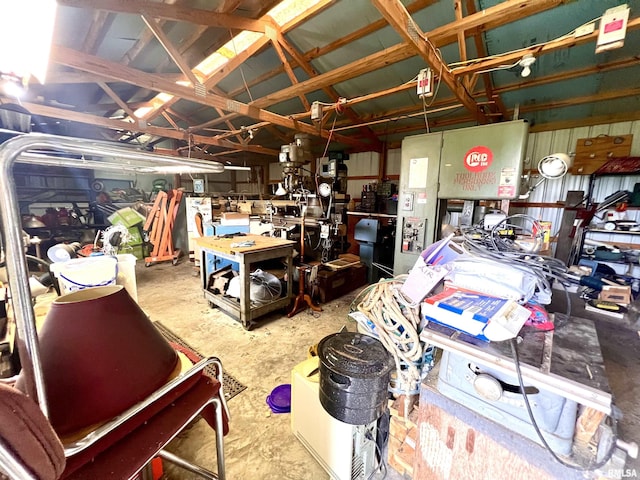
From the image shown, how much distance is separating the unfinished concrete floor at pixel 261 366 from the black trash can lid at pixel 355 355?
463 mm

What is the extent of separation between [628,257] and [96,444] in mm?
5312

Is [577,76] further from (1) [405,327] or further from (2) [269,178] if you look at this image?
(2) [269,178]

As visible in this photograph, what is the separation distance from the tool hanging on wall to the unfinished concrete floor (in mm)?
1513

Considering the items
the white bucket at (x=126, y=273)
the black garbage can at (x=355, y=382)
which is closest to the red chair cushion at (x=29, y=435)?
the black garbage can at (x=355, y=382)

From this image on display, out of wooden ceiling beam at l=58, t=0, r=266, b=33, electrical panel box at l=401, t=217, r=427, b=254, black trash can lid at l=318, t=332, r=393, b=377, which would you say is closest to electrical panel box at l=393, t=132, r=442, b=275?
electrical panel box at l=401, t=217, r=427, b=254

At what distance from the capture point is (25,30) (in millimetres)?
978

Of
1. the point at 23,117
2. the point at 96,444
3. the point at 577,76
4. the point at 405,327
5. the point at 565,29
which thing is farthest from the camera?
the point at 577,76

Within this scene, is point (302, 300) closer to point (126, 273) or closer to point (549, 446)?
point (126, 273)

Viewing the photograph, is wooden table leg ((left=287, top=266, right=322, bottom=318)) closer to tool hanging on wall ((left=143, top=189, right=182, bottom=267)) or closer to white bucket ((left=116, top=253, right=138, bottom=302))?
white bucket ((left=116, top=253, right=138, bottom=302))

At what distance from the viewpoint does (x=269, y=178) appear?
9.04 metres

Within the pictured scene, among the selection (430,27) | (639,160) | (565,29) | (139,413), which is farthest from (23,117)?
(639,160)

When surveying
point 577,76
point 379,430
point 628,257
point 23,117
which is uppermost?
point 577,76

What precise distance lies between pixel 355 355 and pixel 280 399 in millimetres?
940

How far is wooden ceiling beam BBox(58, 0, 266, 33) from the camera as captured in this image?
6.33 ft
